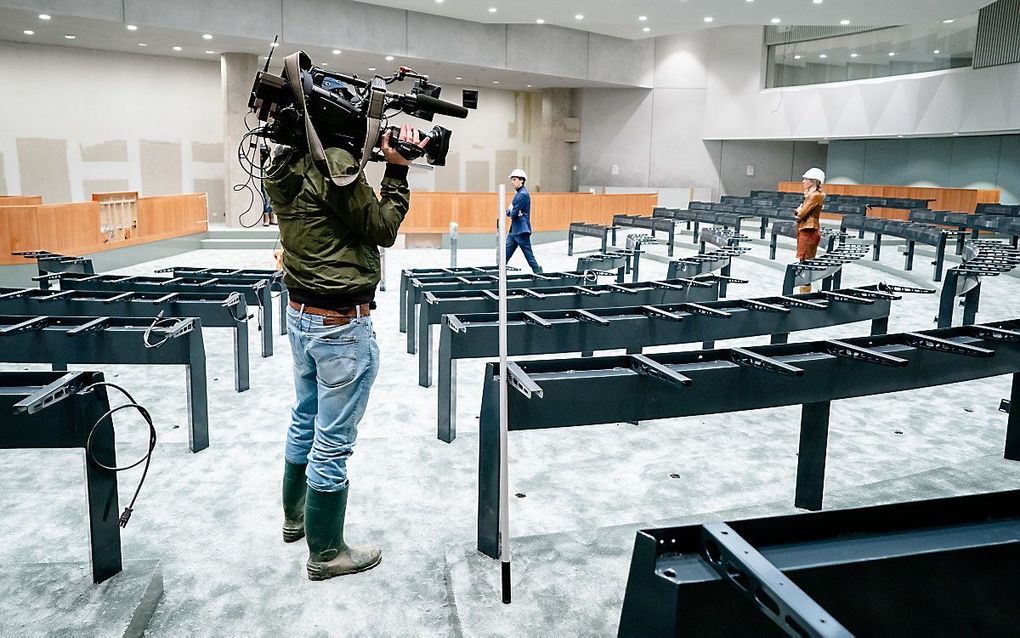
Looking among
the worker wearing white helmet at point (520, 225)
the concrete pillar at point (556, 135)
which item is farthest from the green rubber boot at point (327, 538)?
the concrete pillar at point (556, 135)

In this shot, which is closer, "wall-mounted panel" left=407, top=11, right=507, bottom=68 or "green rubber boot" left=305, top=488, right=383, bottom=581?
"green rubber boot" left=305, top=488, right=383, bottom=581

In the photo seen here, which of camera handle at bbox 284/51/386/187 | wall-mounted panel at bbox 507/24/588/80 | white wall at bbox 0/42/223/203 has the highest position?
wall-mounted panel at bbox 507/24/588/80

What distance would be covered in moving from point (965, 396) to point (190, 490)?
4.90 meters

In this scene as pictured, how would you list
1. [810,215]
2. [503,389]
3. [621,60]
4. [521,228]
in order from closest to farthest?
[503,389] → [810,215] → [521,228] → [621,60]

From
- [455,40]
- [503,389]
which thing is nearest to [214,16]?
[455,40]

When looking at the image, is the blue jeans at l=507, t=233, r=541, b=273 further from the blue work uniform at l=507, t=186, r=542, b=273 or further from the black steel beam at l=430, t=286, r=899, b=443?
the black steel beam at l=430, t=286, r=899, b=443

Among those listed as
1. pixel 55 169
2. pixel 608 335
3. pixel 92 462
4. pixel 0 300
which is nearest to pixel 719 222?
pixel 608 335

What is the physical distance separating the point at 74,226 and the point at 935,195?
19.2 meters

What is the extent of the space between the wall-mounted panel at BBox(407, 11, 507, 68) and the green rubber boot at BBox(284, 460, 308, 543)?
1554 cm

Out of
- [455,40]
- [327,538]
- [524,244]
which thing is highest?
[455,40]

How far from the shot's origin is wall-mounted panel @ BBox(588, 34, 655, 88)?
21.2 metres

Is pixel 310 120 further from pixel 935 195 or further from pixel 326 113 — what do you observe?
pixel 935 195

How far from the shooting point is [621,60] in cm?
2211

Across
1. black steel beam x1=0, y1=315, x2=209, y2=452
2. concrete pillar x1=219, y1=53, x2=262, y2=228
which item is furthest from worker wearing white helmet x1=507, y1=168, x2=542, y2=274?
concrete pillar x1=219, y1=53, x2=262, y2=228
